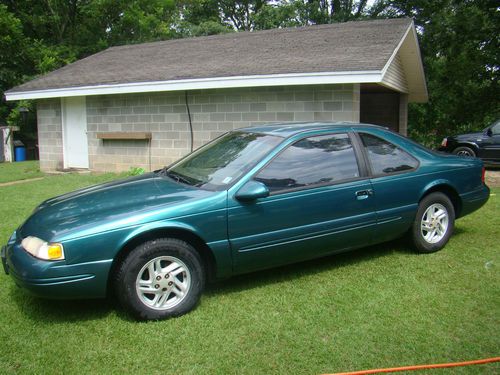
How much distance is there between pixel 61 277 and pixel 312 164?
229 centimetres

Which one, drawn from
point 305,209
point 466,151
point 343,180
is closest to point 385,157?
point 343,180

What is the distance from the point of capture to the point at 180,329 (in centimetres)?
340

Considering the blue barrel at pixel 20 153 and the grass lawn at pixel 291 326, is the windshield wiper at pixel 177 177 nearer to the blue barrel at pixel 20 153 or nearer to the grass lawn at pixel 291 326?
the grass lawn at pixel 291 326

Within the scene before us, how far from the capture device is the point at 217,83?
991cm

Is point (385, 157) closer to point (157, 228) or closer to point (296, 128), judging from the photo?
point (296, 128)

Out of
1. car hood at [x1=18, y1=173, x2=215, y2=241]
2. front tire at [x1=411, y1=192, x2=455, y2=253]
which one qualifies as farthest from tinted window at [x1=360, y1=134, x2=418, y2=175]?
car hood at [x1=18, y1=173, x2=215, y2=241]

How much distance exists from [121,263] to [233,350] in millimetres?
1050

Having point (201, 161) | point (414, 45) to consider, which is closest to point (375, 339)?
point (201, 161)

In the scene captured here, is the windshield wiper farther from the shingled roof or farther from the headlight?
the shingled roof

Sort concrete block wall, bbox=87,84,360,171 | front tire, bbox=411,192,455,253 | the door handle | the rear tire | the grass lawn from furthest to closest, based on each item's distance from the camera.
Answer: the rear tire → concrete block wall, bbox=87,84,360,171 → front tire, bbox=411,192,455,253 → the door handle → the grass lawn

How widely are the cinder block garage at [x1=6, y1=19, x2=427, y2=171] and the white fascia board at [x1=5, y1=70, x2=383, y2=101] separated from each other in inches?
0.8

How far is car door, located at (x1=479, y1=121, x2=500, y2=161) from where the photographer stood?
12.7 metres

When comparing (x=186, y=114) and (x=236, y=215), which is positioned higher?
(x=186, y=114)

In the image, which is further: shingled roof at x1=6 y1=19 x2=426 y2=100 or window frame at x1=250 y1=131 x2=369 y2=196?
shingled roof at x1=6 y1=19 x2=426 y2=100
